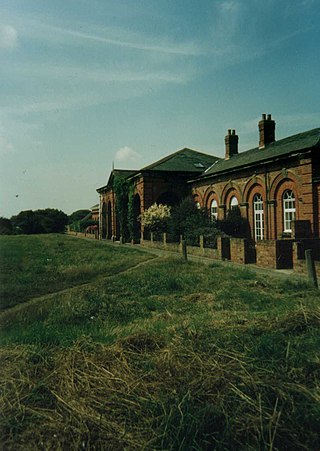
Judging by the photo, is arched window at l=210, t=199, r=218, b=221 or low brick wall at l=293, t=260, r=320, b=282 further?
arched window at l=210, t=199, r=218, b=221

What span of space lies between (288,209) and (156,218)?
10548mm

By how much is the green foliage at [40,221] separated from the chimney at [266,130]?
49.2m

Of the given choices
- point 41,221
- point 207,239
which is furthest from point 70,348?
point 41,221

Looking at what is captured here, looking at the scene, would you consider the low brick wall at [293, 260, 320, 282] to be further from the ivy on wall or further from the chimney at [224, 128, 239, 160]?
the ivy on wall

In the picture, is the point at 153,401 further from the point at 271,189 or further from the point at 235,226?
Answer: the point at 235,226

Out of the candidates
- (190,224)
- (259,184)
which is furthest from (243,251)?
(259,184)

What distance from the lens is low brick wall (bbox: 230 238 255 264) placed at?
15711 millimetres

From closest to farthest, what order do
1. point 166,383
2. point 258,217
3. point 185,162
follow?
point 166,383 → point 258,217 → point 185,162

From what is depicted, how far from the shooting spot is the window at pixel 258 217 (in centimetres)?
2272

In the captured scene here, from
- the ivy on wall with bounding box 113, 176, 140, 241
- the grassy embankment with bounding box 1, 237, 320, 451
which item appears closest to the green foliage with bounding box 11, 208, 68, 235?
the ivy on wall with bounding box 113, 176, 140, 241

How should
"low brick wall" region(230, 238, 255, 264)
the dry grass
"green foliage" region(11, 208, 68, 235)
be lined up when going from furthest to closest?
"green foliage" region(11, 208, 68, 235)
"low brick wall" region(230, 238, 255, 264)
the dry grass

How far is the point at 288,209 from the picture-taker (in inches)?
802

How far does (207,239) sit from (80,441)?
699 inches

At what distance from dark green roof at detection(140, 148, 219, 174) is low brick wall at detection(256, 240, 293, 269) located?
1765cm
